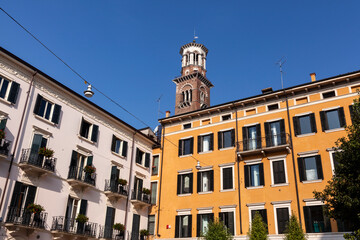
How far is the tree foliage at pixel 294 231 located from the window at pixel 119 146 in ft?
50.2

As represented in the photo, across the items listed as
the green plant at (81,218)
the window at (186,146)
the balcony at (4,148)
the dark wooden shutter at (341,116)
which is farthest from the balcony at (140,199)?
the dark wooden shutter at (341,116)

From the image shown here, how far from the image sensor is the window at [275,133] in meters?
27.7

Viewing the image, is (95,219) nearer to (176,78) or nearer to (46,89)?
(46,89)

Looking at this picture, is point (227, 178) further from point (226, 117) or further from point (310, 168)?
point (310, 168)

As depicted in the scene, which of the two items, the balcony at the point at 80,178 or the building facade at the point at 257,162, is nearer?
the balcony at the point at 80,178

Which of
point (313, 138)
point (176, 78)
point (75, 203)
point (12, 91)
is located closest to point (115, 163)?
point (75, 203)

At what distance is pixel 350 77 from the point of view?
26438 mm

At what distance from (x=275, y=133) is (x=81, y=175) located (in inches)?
630

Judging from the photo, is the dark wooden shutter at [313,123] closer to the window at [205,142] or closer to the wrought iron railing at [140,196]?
the window at [205,142]

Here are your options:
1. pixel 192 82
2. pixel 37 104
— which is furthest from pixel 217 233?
→ pixel 192 82

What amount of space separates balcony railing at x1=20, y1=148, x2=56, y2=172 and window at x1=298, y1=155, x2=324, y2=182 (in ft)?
59.5

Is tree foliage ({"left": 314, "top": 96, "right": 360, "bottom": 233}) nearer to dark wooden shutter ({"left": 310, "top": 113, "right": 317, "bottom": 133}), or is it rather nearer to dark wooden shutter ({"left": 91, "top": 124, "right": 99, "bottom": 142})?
dark wooden shutter ({"left": 310, "top": 113, "right": 317, "bottom": 133})

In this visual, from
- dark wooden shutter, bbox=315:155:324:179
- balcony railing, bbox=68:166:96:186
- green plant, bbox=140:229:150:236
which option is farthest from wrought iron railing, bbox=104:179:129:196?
dark wooden shutter, bbox=315:155:324:179

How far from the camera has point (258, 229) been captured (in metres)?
23.9
